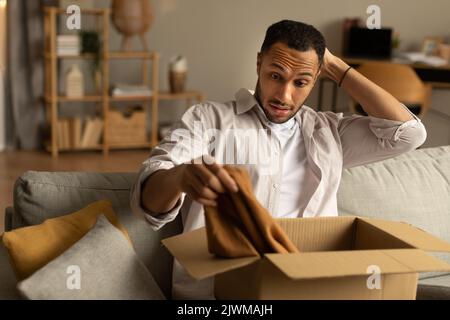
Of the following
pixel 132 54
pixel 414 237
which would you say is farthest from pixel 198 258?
pixel 132 54

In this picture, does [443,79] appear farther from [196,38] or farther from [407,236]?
[407,236]

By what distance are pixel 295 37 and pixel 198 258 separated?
0.67 metres

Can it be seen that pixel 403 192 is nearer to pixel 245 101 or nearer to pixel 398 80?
pixel 245 101

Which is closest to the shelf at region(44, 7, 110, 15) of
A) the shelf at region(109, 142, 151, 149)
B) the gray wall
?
the gray wall

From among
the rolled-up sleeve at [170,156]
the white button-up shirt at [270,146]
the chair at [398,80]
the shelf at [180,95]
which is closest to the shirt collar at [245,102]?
the white button-up shirt at [270,146]

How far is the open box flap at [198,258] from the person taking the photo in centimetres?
125

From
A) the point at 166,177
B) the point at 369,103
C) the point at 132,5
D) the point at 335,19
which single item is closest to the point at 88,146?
the point at 132,5

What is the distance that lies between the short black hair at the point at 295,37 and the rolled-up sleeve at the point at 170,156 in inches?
10.2

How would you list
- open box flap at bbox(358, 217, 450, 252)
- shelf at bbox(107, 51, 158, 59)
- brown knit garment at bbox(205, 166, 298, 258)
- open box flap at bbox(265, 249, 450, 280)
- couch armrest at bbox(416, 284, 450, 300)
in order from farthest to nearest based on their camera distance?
shelf at bbox(107, 51, 158, 59) → couch armrest at bbox(416, 284, 450, 300) → open box flap at bbox(358, 217, 450, 252) → brown knit garment at bbox(205, 166, 298, 258) → open box flap at bbox(265, 249, 450, 280)

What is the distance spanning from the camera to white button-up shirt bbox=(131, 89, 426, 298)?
1.74m

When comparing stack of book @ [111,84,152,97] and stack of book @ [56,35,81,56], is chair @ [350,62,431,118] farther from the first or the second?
stack of book @ [56,35,81,56]

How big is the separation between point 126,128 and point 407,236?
4.12 metres

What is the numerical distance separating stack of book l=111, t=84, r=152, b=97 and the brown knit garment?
159 inches

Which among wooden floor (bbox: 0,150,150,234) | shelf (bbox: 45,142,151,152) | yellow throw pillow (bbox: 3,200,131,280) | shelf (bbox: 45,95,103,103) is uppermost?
yellow throw pillow (bbox: 3,200,131,280)
